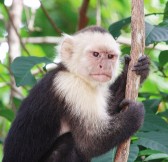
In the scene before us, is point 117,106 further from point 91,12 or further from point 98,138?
point 91,12

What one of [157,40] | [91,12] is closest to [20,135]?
[157,40]

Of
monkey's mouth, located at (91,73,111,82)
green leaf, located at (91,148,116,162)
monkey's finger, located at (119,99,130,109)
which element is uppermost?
monkey's mouth, located at (91,73,111,82)

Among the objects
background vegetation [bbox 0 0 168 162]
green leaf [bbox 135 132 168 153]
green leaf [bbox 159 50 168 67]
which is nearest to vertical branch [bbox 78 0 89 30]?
background vegetation [bbox 0 0 168 162]

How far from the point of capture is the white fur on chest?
13.3ft

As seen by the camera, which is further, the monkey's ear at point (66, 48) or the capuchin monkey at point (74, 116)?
the monkey's ear at point (66, 48)

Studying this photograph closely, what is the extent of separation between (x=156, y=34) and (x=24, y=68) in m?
1.17

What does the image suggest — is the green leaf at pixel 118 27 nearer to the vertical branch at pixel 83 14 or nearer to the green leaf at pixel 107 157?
the vertical branch at pixel 83 14

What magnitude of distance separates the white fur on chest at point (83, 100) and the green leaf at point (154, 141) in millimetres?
378

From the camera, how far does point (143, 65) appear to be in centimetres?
381

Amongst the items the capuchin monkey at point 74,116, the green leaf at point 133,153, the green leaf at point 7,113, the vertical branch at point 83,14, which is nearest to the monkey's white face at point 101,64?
the capuchin monkey at point 74,116

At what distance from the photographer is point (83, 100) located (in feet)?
13.6

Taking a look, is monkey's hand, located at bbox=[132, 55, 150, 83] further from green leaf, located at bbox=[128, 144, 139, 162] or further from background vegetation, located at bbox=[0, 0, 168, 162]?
green leaf, located at bbox=[128, 144, 139, 162]

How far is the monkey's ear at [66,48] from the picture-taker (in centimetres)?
447

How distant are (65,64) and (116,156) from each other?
1.14 m
